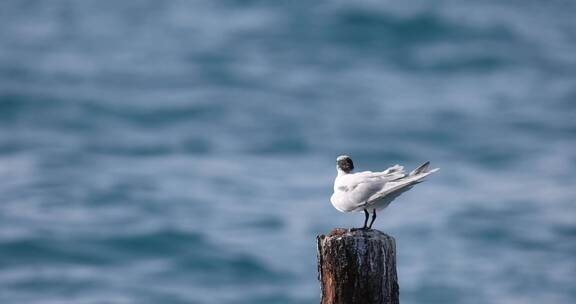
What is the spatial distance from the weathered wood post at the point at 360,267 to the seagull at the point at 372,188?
433 millimetres

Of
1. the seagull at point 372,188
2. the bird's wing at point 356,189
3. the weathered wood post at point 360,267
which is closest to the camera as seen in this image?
the weathered wood post at point 360,267

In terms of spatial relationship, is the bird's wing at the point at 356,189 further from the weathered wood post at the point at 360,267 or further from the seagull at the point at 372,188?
the weathered wood post at the point at 360,267

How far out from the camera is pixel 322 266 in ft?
28.4

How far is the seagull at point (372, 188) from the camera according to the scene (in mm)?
8680

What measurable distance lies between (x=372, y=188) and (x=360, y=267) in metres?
0.76

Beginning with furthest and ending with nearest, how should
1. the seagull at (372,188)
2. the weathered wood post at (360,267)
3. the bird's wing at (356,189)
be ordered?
the bird's wing at (356,189), the seagull at (372,188), the weathered wood post at (360,267)

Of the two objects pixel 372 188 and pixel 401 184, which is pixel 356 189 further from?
pixel 401 184

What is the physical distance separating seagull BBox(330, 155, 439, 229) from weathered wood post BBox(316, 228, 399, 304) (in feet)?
1.42

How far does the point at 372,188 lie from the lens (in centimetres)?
891

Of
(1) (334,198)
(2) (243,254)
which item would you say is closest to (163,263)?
(2) (243,254)

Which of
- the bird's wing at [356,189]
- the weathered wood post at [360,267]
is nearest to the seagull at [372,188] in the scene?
the bird's wing at [356,189]

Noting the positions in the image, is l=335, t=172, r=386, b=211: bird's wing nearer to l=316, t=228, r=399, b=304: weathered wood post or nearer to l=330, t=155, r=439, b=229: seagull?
l=330, t=155, r=439, b=229: seagull

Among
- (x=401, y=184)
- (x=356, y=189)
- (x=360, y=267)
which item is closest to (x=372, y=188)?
(x=356, y=189)

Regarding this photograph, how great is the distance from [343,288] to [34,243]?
29.2 meters
